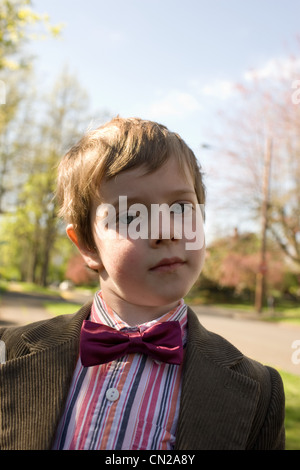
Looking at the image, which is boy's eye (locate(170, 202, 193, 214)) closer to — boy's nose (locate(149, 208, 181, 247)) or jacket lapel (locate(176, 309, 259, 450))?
boy's nose (locate(149, 208, 181, 247))

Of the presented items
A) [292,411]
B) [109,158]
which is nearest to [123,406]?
[109,158]

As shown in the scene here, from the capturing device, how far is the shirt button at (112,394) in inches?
54.1

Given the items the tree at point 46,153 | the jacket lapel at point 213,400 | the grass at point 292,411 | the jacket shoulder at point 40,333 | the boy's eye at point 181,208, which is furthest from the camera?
the tree at point 46,153

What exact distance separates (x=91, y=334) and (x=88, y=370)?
0.40ft

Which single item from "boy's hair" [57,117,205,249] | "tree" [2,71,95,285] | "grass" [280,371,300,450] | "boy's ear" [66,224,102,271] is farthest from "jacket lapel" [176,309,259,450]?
"tree" [2,71,95,285]

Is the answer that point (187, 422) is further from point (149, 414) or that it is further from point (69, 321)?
point (69, 321)

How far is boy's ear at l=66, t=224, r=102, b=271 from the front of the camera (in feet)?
5.28

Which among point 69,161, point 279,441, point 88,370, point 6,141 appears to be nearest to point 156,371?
point 88,370

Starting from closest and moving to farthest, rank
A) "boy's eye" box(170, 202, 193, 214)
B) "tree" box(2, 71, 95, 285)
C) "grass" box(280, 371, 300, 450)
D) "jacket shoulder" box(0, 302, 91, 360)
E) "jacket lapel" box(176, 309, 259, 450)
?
A: "jacket lapel" box(176, 309, 259, 450) → "boy's eye" box(170, 202, 193, 214) → "jacket shoulder" box(0, 302, 91, 360) → "grass" box(280, 371, 300, 450) → "tree" box(2, 71, 95, 285)

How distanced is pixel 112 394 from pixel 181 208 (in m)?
0.64

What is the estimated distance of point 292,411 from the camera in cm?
480

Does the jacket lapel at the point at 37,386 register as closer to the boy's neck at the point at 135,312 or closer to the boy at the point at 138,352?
the boy at the point at 138,352

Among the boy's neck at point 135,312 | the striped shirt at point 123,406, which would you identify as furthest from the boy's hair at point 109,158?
the striped shirt at point 123,406

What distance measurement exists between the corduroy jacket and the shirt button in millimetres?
147
